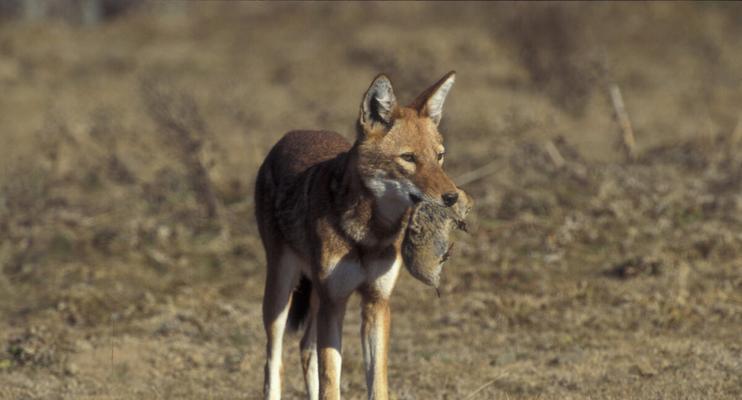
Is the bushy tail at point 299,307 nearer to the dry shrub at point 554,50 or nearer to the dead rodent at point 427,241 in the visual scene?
the dead rodent at point 427,241

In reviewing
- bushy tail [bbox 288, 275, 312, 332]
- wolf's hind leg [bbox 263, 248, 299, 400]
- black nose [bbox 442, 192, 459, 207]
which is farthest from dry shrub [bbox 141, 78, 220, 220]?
black nose [bbox 442, 192, 459, 207]

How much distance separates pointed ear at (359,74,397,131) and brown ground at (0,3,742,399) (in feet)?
6.90

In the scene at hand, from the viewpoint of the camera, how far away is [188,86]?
19812 millimetres

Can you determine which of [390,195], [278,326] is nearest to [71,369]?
[278,326]

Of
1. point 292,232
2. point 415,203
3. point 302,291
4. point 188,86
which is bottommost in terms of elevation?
point 188,86

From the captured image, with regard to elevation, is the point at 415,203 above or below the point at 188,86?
above

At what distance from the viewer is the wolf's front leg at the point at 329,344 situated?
656 centimetres

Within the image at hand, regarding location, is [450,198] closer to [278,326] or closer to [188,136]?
[278,326]

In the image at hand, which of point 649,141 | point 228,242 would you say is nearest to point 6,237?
point 228,242

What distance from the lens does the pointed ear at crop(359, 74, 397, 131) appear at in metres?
6.36

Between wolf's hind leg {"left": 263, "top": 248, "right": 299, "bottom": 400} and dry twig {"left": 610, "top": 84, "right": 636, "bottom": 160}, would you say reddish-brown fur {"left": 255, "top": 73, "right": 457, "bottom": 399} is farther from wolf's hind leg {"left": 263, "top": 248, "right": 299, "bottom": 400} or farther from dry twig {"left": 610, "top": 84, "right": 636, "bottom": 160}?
dry twig {"left": 610, "top": 84, "right": 636, "bottom": 160}

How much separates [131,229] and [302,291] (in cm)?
497

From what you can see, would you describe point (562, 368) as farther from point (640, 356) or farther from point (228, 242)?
point (228, 242)

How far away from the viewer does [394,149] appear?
20.5ft
